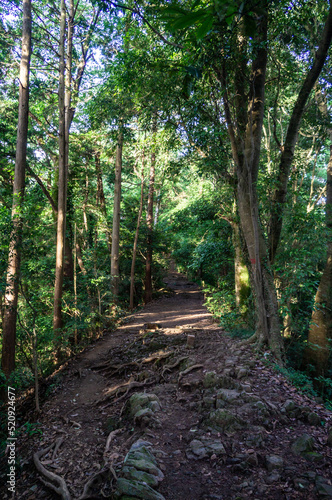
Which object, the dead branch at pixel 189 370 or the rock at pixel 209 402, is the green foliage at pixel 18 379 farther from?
the rock at pixel 209 402

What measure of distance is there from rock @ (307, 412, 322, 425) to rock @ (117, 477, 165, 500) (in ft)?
7.28

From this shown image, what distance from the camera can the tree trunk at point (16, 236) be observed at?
6.38m

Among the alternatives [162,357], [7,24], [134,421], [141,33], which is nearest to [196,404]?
[134,421]

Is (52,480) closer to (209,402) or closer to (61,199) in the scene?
(209,402)

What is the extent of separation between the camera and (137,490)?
110 inches

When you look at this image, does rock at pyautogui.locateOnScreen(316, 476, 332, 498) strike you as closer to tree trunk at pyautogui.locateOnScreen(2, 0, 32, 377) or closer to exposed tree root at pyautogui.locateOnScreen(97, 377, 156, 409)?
exposed tree root at pyautogui.locateOnScreen(97, 377, 156, 409)

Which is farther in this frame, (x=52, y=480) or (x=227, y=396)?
(x=227, y=396)

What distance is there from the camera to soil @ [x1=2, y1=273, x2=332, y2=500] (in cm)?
289

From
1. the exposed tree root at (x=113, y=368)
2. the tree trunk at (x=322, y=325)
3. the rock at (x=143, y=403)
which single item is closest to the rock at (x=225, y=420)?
the rock at (x=143, y=403)

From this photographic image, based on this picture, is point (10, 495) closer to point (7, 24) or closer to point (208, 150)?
point (208, 150)

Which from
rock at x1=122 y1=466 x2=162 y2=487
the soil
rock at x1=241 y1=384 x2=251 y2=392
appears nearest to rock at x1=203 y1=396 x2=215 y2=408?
the soil

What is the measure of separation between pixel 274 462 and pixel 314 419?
1.14 m

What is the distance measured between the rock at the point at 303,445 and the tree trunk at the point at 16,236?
17.6 feet

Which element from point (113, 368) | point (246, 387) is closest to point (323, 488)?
point (246, 387)
